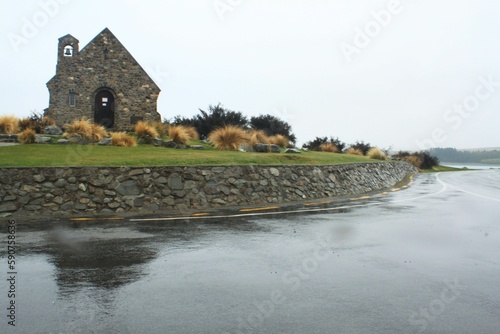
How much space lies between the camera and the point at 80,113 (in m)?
34.1

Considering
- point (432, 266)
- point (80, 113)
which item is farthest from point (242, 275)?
point (80, 113)

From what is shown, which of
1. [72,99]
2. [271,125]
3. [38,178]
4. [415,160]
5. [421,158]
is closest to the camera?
[38,178]

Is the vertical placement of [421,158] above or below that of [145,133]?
below

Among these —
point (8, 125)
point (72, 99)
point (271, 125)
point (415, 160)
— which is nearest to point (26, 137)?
point (8, 125)

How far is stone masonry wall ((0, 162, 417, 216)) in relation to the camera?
11.9m

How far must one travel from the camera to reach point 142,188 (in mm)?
13148

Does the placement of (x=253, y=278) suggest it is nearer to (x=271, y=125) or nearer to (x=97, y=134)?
(x=97, y=134)

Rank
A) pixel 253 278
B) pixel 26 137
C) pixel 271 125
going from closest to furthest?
pixel 253 278, pixel 26 137, pixel 271 125

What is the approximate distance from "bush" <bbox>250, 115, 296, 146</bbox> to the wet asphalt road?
31.4m

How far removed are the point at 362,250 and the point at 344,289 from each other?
2.37 metres

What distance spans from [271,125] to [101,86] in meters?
16.1

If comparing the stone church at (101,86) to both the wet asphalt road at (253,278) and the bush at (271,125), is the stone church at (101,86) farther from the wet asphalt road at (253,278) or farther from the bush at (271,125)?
the wet asphalt road at (253,278)

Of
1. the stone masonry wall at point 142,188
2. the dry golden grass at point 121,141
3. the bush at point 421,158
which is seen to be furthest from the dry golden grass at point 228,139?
the bush at point 421,158

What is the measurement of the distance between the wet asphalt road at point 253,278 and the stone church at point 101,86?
84.8 ft
